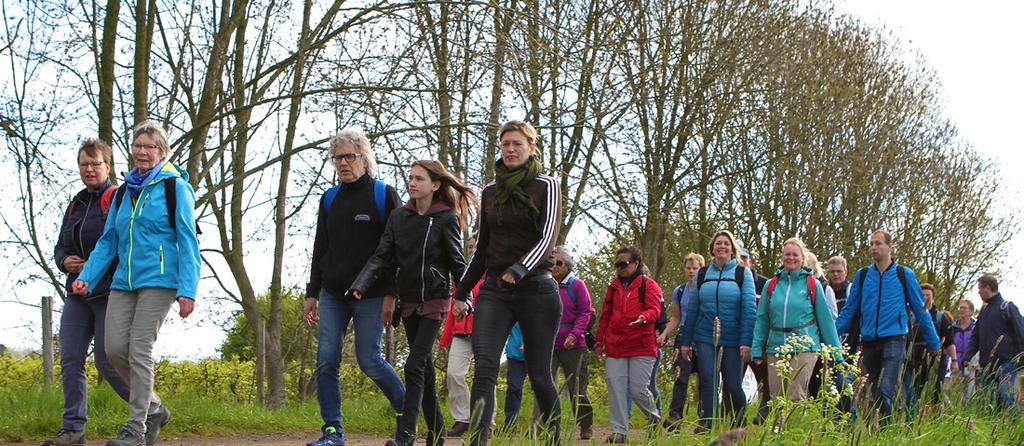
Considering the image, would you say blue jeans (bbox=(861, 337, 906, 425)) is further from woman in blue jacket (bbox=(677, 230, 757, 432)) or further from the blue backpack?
the blue backpack

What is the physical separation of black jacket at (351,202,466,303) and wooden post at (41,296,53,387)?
5.82m

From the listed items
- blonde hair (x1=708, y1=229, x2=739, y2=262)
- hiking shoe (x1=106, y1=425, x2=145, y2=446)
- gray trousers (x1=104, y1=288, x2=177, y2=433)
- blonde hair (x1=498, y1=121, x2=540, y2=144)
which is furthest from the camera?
blonde hair (x1=708, y1=229, x2=739, y2=262)

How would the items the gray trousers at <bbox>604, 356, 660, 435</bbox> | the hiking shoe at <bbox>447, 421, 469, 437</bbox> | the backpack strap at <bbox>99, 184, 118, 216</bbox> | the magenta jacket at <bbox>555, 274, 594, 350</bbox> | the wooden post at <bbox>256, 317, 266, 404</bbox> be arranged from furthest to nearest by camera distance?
1. the wooden post at <bbox>256, 317, 266, 404</bbox>
2. the magenta jacket at <bbox>555, 274, 594, 350</bbox>
3. the gray trousers at <bbox>604, 356, 660, 435</bbox>
4. the hiking shoe at <bbox>447, 421, 469, 437</bbox>
5. the backpack strap at <bbox>99, 184, 118, 216</bbox>

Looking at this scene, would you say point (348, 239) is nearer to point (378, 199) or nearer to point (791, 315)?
point (378, 199)

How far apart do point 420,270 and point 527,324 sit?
914mm

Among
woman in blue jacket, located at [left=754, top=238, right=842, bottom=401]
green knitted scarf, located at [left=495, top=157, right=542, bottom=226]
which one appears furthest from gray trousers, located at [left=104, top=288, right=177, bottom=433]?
woman in blue jacket, located at [left=754, top=238, right=842, bottom=401]

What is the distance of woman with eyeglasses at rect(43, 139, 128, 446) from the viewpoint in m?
7.29

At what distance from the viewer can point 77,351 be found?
733cm

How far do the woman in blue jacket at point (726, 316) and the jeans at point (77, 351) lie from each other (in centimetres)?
529

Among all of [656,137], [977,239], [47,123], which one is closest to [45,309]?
[47,123]

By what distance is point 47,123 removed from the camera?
40.3ft

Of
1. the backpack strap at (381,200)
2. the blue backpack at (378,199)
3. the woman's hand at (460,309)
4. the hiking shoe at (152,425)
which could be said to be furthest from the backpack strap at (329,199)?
the hiking shoe at (152,425)

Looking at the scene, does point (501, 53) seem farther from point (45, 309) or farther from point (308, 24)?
point (45, 309)

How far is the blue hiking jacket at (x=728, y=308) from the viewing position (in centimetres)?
1050
